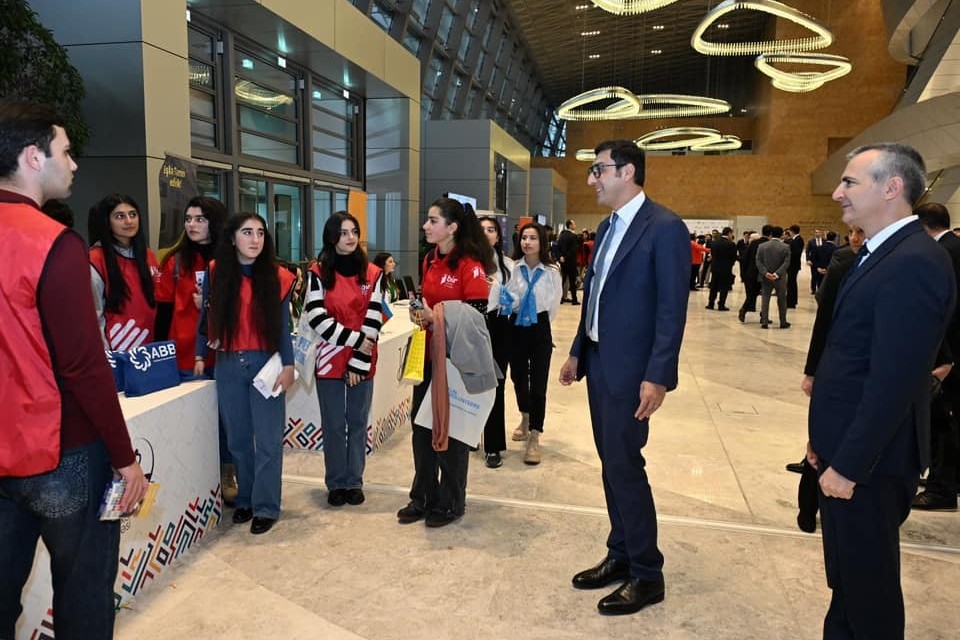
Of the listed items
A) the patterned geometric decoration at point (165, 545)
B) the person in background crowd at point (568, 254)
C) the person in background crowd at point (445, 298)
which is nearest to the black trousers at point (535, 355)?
the person in background crowd at point (445, 298)

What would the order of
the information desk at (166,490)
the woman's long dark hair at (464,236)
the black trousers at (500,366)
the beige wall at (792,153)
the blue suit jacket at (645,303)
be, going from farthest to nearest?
the beige wall at (792,153), the black trousers at (500,366), the woman's long dark hair at (464,236), the blue suit jacket at (645,303), the information desk at (166,490)

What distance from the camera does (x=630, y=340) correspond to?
2.43m

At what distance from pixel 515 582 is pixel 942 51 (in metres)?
20.0

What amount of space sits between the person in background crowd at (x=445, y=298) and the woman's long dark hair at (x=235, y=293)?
25.9 inches

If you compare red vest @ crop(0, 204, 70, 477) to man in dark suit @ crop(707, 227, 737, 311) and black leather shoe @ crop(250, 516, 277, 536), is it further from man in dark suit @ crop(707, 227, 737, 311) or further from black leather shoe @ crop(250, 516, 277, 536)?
man in dark suit @ crop(707, 227, 737, 311)

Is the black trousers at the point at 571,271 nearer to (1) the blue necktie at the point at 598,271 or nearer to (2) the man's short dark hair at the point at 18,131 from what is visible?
(1) the blue necktie at the point at 598,271

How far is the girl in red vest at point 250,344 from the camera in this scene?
3.04 m

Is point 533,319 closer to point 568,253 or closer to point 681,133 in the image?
point 568,253

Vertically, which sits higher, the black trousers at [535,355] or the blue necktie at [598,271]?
the blue necktie at [598,271]

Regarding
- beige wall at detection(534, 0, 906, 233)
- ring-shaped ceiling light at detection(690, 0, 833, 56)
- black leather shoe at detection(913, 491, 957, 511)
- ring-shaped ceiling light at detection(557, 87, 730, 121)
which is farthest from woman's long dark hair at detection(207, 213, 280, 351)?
beige wall at detection(534, 0, 906, 233)

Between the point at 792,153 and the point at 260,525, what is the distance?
99.1 feet

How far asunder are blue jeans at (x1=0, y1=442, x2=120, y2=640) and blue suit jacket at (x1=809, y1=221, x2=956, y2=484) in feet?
6.14

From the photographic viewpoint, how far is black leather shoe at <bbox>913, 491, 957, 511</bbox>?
3.64 metres

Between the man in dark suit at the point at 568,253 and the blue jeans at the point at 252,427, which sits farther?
the man in dark suit at the point at 568,253
